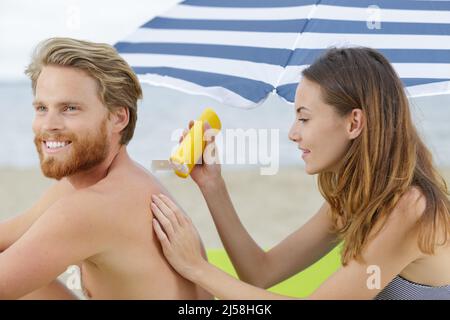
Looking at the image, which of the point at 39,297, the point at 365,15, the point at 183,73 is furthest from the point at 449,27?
the point at 39,297

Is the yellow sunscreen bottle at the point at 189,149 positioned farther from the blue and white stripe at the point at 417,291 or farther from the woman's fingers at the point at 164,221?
the blue and white stripe at the point at 417,291

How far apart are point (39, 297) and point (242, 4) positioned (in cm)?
161

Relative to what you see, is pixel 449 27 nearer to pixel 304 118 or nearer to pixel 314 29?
pixel 314 29

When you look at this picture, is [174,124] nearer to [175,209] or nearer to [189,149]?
[189,149]

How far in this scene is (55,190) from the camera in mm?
2350

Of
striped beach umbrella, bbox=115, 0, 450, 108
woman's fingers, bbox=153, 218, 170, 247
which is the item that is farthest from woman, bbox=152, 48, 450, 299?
striped beach umbrella, bbox=115, 0, 450, 108

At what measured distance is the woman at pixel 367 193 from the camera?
211cm

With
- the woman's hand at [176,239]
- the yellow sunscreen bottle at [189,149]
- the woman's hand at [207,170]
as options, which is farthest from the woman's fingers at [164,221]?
the woman's hand at [207,170]

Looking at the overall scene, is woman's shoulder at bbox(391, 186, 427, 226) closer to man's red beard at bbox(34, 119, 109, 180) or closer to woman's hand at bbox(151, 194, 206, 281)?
woman's hand at bbox(151, 194, 206, 281)

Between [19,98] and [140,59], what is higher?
[140,59]

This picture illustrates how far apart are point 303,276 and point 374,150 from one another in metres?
1.32

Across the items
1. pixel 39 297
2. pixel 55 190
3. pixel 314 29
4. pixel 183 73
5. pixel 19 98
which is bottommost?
pixel 19 98

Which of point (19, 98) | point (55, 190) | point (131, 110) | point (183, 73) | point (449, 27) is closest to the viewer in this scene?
point (131, 110)

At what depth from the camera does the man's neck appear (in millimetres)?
2150
